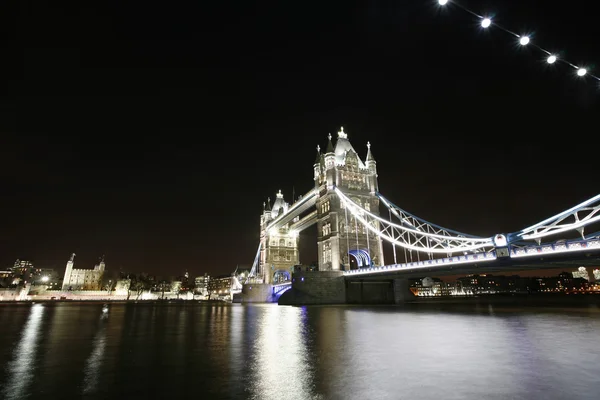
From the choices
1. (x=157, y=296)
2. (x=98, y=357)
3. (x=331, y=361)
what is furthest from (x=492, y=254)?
→ (x=157, y=296)

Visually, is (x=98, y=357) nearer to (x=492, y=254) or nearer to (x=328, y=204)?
(x=492, y=254)

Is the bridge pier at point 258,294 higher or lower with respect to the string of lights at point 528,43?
lower

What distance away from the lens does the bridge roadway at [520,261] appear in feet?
77.7

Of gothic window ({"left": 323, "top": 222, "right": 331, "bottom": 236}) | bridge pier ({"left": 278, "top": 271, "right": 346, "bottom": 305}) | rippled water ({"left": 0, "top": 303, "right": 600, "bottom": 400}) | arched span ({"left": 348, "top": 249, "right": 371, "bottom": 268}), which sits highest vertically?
gothic window ({"left": 323, "top": 222, "right": 331, "bottom": 236})

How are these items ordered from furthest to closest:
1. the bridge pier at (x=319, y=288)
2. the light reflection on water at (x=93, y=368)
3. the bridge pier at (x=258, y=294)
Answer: the bridge pier at (x=258, y=294) → the bridge pier at (x=319, y=288) → the light reflection on water at (x=93, y=368)

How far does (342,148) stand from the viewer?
60.3 meters

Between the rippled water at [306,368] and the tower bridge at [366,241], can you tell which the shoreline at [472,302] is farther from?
the rippled water at [306,368]

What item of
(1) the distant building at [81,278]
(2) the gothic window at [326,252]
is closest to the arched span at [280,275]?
(2) the gothic window at [326,252]

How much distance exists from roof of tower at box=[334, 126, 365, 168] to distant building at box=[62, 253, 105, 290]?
10603cm

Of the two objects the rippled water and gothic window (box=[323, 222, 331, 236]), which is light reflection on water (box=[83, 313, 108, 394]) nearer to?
the rippled water

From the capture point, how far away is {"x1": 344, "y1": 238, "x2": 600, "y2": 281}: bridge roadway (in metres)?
23.7

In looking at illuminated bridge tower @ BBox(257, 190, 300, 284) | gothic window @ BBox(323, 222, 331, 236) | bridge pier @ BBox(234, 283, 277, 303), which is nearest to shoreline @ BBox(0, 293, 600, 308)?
bridge pier @ BBox(234, 283, 277, 303)

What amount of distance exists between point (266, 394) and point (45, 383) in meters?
4.53

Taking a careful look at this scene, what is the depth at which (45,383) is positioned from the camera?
643 centimetres
